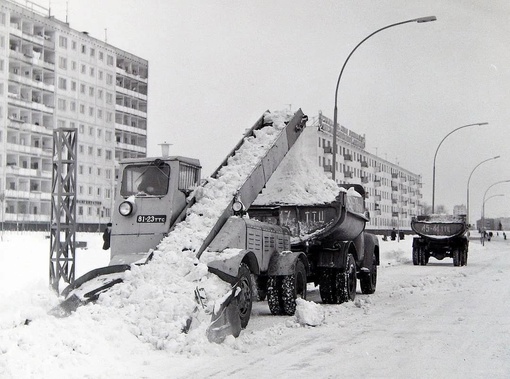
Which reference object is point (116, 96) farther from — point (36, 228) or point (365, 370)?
point (365, 370)

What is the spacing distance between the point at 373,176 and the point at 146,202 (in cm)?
11577

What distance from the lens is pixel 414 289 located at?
19234mm

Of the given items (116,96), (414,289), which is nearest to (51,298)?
(414,289)

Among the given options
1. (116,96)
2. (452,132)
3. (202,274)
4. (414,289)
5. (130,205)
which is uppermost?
(116,96)

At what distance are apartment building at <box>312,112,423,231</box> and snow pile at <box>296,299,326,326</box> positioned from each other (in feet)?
235

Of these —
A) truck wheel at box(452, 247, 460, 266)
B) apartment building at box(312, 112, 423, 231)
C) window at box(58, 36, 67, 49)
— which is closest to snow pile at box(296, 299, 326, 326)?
truck wheel at box(452, 247, 460, 266)

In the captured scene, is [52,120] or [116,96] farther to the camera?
[116,96]

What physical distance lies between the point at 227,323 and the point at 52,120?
6722cm

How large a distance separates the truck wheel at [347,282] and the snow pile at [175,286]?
438 cm

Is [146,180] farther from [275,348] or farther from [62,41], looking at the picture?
[62,41]

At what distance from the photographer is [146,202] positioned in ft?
36.5

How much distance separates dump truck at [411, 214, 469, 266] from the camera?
3328 cm

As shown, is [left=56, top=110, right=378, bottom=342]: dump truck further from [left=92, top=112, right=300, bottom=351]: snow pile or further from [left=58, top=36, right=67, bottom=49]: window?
[left=58, top=36, right=67, bottom=49]: window

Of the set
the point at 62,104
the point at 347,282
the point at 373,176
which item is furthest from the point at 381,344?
the point at 373,176
